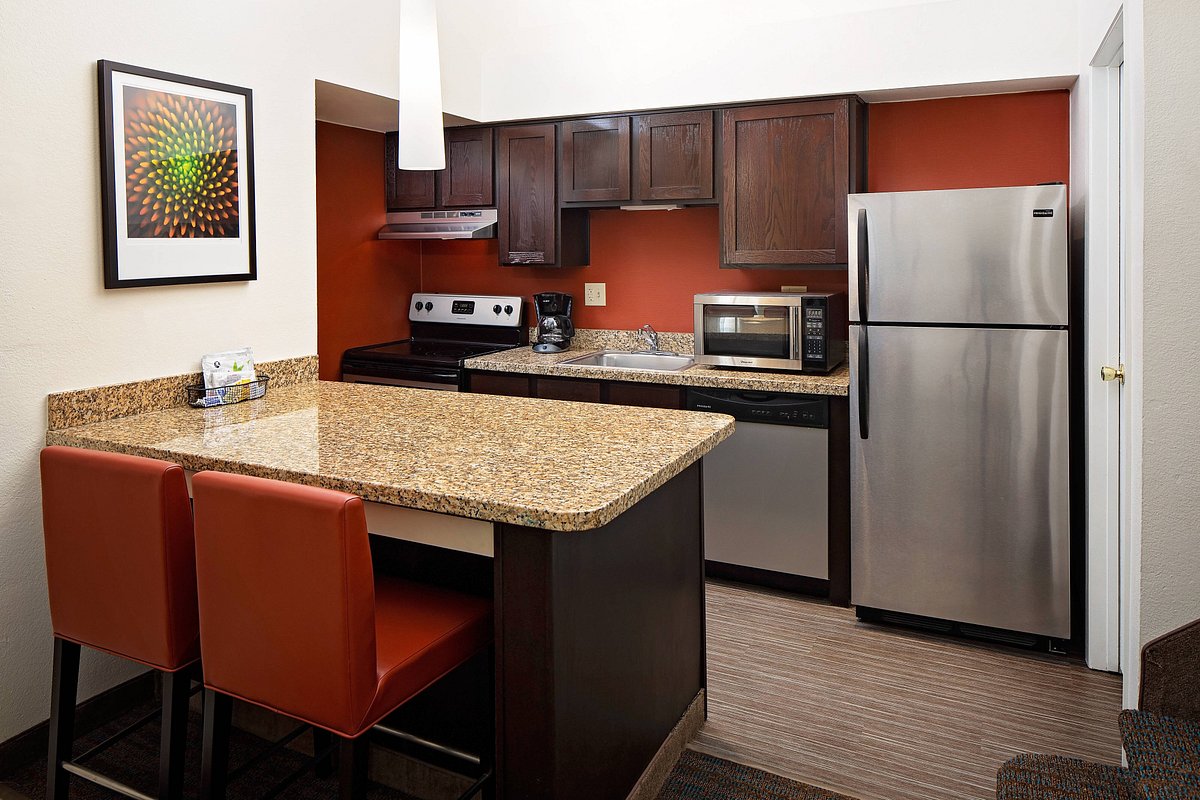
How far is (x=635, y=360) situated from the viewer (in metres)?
4.30

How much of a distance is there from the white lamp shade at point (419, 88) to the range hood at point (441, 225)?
6.78ft

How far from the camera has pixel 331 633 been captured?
1562 millimetres

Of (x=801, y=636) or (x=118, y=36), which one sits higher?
(x=118, y=36)

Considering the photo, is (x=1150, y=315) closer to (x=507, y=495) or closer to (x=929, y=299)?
(x=929, y=299)

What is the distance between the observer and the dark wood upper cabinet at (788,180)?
11.6 ft

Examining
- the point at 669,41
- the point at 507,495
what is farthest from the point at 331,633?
the point at 669,41

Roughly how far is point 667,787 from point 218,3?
8.92ft

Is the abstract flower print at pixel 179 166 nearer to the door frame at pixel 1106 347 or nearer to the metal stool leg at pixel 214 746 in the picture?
the metal stool leg at pixel 214 746

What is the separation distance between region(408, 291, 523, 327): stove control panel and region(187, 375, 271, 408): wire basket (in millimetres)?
1897

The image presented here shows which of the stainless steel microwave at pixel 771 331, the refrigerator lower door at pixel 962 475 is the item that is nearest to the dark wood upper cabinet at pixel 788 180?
the stainless steel microwave at pixel 771 331

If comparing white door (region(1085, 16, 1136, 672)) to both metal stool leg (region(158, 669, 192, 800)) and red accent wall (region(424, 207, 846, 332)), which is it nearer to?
red accent wall (region(424, 207, 846, 332))

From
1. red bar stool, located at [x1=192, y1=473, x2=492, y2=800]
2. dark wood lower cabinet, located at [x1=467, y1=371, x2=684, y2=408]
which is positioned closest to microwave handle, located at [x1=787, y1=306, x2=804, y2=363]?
dark wood lower cabinet, located at [x1=467, y1=371, x2=684, y2=408]

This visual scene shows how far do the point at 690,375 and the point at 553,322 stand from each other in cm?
101

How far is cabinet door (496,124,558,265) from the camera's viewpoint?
4.21 meters
